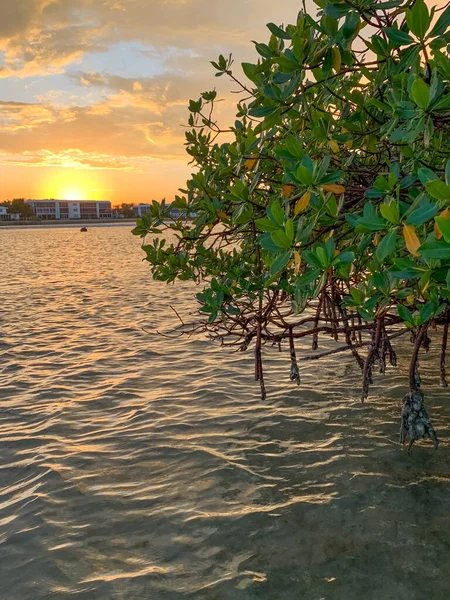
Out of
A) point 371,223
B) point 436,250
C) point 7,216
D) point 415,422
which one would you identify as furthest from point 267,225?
point 7,216

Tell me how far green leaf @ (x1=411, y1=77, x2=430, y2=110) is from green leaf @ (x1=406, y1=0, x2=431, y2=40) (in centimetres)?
27

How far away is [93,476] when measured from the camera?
4.82 m

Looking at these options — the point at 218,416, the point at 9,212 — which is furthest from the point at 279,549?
the point at 9,212

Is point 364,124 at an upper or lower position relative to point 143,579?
upper

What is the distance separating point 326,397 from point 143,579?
374 centimetres

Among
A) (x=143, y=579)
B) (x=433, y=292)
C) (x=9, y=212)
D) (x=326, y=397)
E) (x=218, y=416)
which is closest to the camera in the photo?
(x=433, y=292)

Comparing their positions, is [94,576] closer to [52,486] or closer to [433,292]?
[52,486]

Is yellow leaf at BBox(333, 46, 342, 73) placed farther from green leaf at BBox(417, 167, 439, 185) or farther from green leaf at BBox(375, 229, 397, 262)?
green leaf at BBox(375, 229, 397, 262)

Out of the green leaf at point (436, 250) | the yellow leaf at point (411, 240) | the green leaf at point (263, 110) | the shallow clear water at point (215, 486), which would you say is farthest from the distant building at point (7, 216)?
the green leaf at point (436, 250)

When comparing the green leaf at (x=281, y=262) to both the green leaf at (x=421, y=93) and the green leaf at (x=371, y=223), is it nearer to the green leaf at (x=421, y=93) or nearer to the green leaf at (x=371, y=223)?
the green leaf at (x=371, y=223)

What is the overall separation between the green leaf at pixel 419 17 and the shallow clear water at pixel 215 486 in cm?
319

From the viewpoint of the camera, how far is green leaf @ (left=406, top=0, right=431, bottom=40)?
2.18 m

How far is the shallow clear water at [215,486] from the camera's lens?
3.39 m

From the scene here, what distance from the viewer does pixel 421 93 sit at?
2.15 meters
